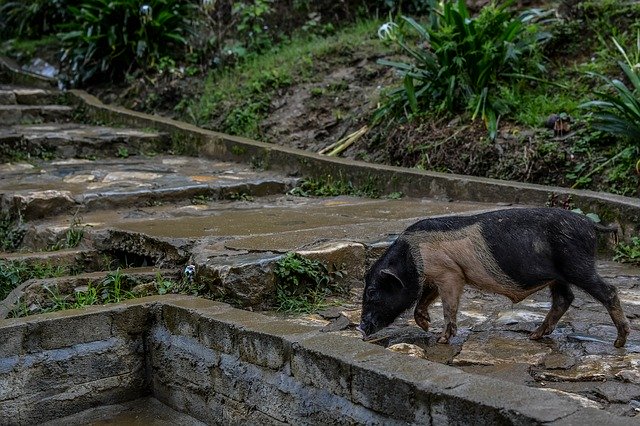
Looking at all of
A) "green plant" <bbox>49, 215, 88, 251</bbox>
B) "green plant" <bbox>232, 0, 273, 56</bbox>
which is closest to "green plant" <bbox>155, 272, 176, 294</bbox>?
"green plant" <bbox>49, 215, 88, 251</bbox>

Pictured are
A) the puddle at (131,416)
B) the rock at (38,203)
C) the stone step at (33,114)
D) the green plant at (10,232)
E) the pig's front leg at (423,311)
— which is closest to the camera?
the pig's front leg at (423,311)

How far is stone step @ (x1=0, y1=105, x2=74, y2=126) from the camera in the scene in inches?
419

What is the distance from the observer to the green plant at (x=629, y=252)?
5633mm

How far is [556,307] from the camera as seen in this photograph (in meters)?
4.36

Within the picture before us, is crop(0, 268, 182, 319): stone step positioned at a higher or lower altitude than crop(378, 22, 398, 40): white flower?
lower

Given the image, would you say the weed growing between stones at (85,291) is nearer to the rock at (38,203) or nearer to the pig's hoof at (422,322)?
the rock at (38,203)

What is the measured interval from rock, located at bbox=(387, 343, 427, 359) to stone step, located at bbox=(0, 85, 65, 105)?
8.53 m

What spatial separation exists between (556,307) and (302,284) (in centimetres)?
151

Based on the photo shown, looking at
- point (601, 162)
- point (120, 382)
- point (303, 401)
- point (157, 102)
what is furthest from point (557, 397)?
point (157, 102)

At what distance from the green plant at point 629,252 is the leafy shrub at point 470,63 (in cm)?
237

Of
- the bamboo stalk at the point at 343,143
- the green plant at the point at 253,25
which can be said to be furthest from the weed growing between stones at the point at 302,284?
the green plant at the point at 253,25

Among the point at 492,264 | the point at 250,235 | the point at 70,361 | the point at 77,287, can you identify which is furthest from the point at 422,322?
the point at 77,287

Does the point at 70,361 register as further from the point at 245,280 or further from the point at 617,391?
the point at 617,391

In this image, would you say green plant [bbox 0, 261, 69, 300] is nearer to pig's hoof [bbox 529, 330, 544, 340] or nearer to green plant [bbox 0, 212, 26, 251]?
green plant [bbox 0, 212, 26, 251]
